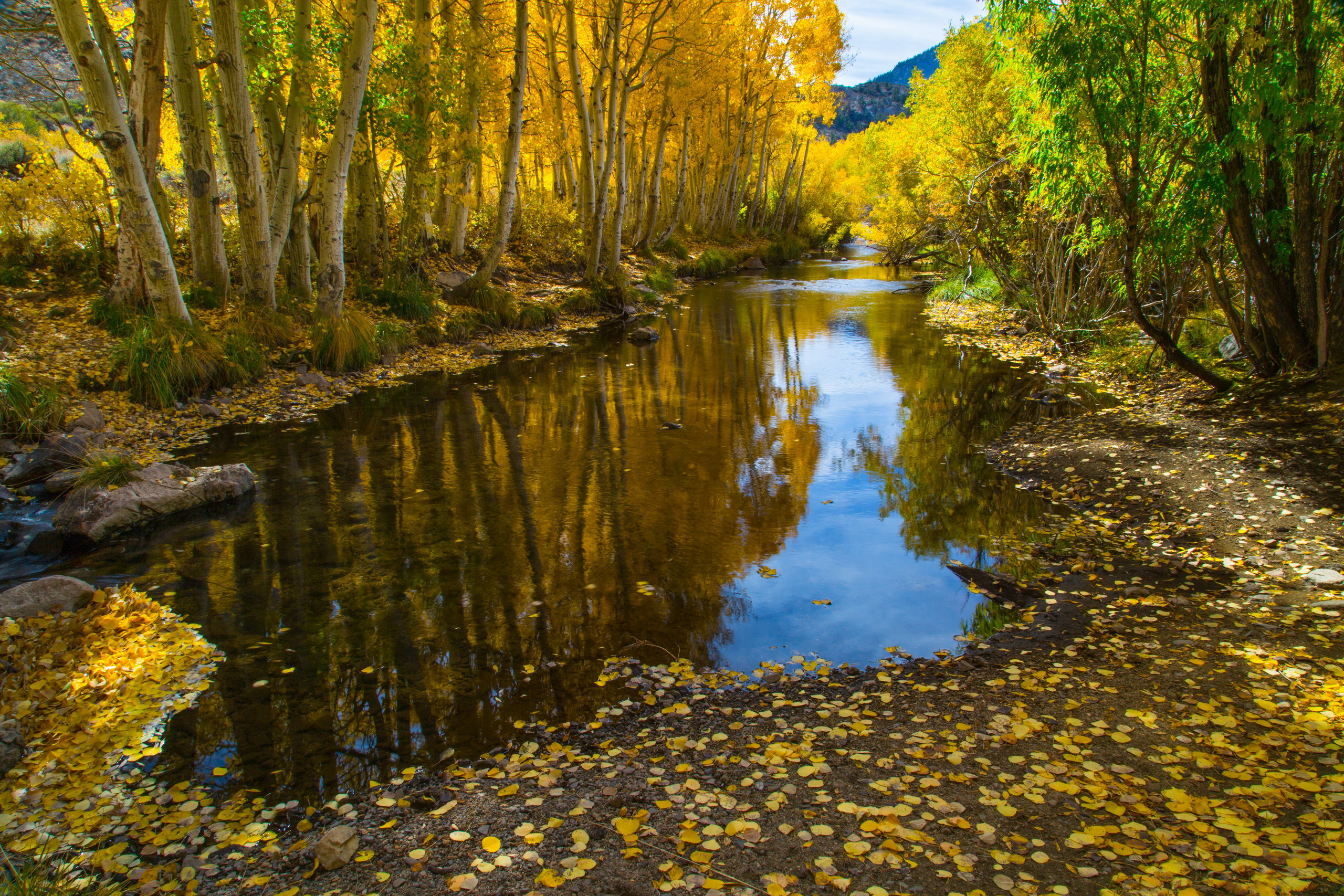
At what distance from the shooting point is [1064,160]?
9859mm

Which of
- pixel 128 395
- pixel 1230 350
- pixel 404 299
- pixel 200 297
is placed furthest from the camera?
pixel 404 299

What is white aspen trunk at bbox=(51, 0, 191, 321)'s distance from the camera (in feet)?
31.8

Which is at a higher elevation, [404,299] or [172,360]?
[404,299]

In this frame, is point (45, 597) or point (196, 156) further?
point (196, 156)

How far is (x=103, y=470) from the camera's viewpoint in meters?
8.24

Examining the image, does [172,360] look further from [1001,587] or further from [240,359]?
[1001,587]

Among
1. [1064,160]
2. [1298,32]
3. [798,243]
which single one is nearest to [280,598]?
[1064,160]

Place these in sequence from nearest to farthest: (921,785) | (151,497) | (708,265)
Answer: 1. (921,785)
2. (151,497)
3. (708,265)

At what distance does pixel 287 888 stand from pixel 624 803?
1.63 meters

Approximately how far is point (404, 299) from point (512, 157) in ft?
14.3

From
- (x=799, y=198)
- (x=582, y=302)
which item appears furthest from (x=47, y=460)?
(x=799, y=198)

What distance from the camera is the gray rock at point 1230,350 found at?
1143 centimetres

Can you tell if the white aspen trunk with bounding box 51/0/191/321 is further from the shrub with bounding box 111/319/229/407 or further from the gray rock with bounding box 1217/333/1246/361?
the gray rock with bounding box 1217/333/1246/361

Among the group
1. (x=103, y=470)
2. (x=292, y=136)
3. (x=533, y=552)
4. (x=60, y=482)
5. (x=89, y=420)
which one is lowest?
(x=533, y=552)
